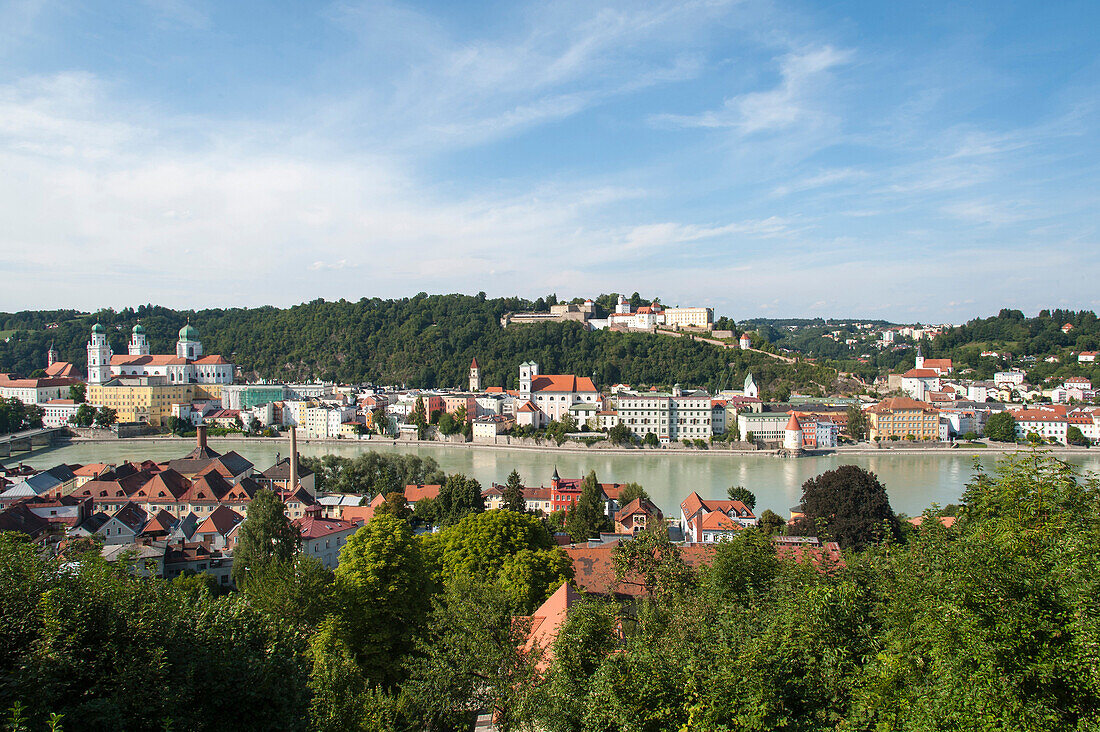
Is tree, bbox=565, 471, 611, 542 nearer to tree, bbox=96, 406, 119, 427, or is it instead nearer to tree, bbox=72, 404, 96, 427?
tree, bbox=96, 406, 119, 427

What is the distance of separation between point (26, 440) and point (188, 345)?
1856 centimetres

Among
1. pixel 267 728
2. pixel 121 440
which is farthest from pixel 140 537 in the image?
pixel 121 440

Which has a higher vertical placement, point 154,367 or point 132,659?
point 154,367

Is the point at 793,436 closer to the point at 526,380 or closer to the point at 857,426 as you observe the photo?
the point at 857,426

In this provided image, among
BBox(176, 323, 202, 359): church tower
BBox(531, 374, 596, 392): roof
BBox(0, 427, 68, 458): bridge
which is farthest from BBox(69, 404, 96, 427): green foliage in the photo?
BBox(531, 374, 596, 392): roof

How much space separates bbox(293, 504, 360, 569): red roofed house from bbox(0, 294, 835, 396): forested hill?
99.1 feet

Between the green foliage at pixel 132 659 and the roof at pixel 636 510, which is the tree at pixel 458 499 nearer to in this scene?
the roof at pixel 636 510

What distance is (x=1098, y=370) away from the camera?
39406mm

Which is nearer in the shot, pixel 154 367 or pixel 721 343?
pixel 154 367

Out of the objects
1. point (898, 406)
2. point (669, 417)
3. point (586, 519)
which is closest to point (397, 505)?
point (586, 519)

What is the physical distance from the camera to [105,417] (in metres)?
34.6

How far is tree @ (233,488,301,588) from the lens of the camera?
8242 mm

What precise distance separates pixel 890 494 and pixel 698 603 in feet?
50.7

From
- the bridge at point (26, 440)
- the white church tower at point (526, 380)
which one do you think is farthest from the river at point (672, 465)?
the white church tower at point (526, 380)
